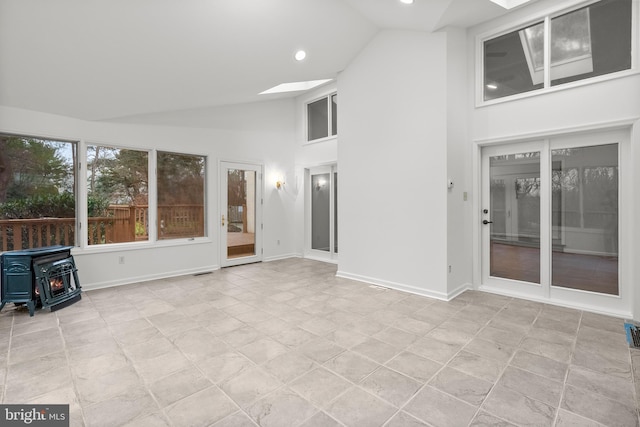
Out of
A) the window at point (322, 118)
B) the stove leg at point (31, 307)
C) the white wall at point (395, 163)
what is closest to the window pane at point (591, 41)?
the white wall at point (395, 163)

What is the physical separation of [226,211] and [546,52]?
5.39m

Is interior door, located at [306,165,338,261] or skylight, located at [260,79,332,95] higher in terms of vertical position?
skylight, located at [260,79,332,95]

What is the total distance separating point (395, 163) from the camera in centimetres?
443

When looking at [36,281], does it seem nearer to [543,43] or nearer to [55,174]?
[55,174]

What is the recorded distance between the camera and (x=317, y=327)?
313 cm

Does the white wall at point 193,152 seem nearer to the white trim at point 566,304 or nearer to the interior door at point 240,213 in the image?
the interior door at point 240,213

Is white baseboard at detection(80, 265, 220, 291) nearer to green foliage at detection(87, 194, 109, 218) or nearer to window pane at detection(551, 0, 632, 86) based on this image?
green foliage at detection(87, 194, 109, 218)

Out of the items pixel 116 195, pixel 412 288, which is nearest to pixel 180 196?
pixel 116 195

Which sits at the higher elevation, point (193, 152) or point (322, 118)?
point (322, 118)

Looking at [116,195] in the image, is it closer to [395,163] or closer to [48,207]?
[48,207]

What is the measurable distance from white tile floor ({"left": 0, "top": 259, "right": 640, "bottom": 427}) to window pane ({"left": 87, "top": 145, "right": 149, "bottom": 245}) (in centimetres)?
128

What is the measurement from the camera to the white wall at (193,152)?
4379 millimetres

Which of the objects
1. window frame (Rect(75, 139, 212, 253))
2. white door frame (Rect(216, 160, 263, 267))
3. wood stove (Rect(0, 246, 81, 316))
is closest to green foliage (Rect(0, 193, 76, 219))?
window frame (Rect(75, 139, 212, 253))

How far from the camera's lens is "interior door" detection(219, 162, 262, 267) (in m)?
5.99
